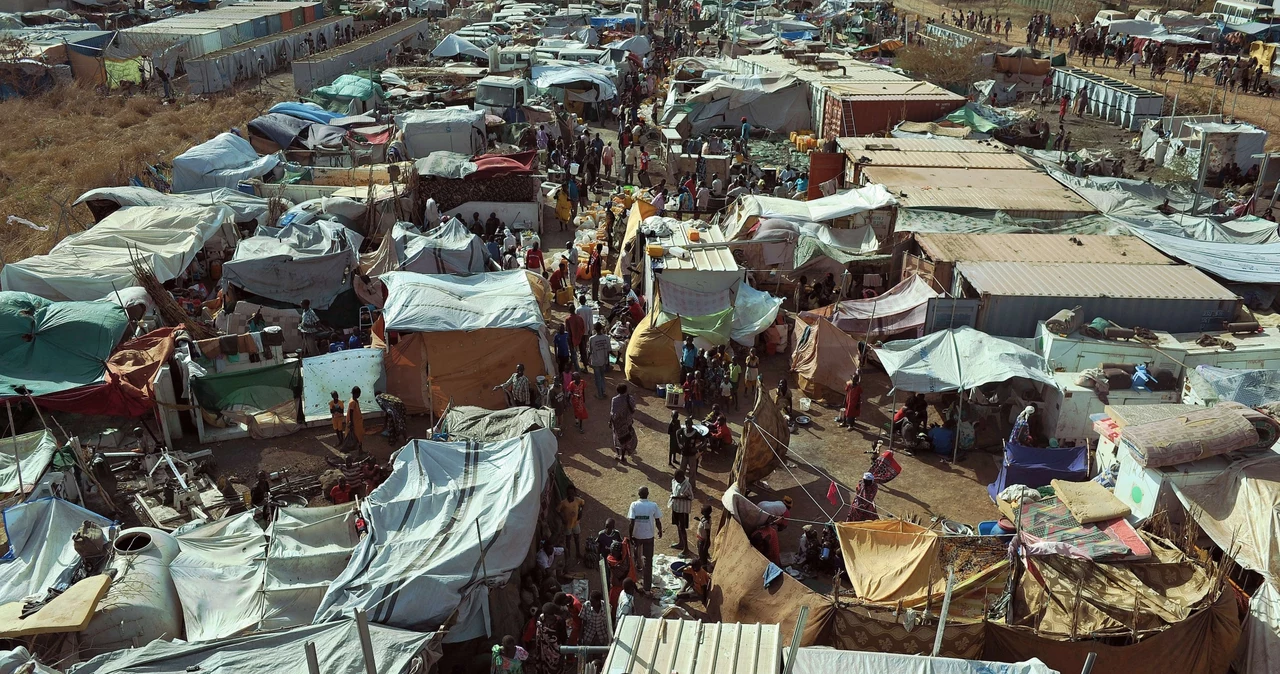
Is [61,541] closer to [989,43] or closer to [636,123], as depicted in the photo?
[636,123]

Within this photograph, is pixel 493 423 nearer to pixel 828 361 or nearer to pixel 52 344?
pixel 828 361

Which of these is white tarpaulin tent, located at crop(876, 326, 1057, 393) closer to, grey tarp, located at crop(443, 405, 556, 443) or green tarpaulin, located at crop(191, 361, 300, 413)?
grey tarp, located at crop(443, 405, 556, 443)

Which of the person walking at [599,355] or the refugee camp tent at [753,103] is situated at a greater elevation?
the refugee camp tent at [753,103]

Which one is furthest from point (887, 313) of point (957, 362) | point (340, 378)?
point (340, 378)

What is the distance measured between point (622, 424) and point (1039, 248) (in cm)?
803

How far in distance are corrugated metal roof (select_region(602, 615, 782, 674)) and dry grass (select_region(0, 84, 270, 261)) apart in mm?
15602

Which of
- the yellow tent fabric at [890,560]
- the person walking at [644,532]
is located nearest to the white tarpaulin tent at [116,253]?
the person walking at [644,532]

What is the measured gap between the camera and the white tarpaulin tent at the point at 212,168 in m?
20.5

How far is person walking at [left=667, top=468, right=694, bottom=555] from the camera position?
10.6 metres

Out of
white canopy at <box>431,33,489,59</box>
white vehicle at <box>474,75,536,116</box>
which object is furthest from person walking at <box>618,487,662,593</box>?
white canopy at <box>431,33,489,59</box>

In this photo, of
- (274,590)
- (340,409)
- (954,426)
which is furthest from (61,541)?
(954,426)

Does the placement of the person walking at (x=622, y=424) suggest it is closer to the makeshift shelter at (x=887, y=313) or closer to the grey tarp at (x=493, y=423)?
the grey tarp at (x=493, y=423)

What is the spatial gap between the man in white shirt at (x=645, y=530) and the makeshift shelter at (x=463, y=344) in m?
3.59

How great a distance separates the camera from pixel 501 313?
13.2m
